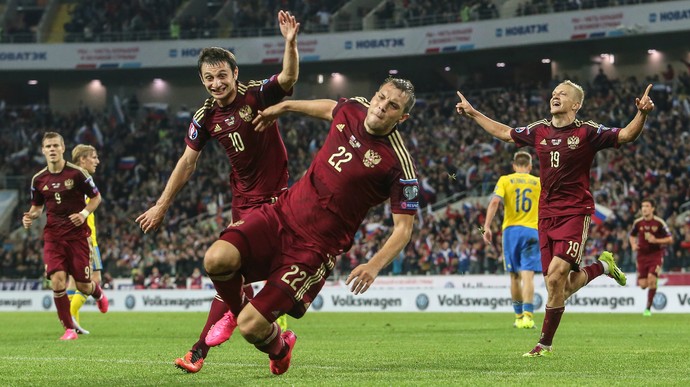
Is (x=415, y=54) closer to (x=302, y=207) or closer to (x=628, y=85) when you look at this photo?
(x=628, y=85)

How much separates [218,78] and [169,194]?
44.6 inches

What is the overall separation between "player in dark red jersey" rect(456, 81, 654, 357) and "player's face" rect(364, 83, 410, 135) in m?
→ 3.33

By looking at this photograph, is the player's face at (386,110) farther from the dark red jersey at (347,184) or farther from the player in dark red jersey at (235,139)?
the player in dark red jersey at (235,139)

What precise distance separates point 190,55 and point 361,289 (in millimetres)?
44653

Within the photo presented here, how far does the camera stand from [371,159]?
25.5 feet

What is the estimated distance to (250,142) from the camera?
9609mm

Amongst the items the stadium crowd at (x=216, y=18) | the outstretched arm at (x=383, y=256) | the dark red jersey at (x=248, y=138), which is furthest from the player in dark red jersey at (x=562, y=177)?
the stadium crowd at (x=216, y=18)

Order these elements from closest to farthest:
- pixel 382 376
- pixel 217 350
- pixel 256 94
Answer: pixel 382 376, pixel 256 94, pixel 217 350

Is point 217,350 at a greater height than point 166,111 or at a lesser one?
lesser

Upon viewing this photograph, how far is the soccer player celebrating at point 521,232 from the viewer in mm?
16641

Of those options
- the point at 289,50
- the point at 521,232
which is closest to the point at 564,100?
the point at 289,50

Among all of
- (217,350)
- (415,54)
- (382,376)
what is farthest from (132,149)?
(382,376)

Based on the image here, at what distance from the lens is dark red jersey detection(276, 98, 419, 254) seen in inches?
305

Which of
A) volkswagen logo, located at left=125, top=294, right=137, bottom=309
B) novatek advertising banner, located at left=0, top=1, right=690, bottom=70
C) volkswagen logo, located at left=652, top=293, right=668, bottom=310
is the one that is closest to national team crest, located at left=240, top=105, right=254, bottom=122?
volkswagen logo, located at left=652, top=293, right=668, bottom=310
